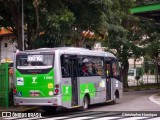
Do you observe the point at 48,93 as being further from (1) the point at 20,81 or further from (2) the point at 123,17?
(2) the point at 123,17

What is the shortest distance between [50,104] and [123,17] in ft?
68.2

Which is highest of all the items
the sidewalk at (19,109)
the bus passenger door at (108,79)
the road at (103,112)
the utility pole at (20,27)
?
the utility pole at (20,27)

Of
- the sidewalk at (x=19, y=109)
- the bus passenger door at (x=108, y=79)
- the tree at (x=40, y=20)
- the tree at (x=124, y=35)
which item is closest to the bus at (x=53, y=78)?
the sidewalk at (x=19, y=109)

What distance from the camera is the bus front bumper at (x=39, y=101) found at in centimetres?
1717

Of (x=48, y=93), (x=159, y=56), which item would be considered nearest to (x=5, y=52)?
(x=159, y=56)

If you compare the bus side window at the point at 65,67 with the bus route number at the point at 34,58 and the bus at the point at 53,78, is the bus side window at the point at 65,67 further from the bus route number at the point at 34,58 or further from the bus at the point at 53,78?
the bus route number at the point at 34,58

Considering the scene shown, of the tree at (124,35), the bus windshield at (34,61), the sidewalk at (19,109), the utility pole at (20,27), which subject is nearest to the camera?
the bus windshield at (34,61)

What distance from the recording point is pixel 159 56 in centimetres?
4441

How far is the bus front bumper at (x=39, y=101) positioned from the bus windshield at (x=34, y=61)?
4.58ft

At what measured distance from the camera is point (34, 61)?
17719mm

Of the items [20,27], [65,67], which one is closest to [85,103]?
[65,67]

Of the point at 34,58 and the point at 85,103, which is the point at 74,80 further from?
the point at 34,58

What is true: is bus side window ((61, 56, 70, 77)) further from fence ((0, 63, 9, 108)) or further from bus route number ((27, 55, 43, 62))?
fence ((0, 63, 9, 108))

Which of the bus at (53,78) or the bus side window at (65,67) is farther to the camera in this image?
the bus side window at (65,67)
